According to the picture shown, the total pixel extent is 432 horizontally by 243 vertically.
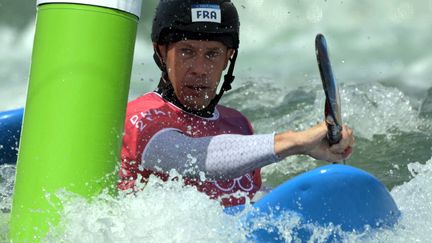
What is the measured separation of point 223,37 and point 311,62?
451cm

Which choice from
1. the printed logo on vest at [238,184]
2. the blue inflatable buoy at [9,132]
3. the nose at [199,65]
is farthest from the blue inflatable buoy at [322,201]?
the blue inflatable buoy at [9,132]

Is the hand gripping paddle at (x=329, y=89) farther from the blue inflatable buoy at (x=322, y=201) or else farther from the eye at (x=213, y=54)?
the eye at (x=213, y=54)

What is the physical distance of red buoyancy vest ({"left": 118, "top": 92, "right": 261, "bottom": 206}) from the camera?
2908mm

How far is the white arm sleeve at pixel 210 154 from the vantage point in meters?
2.67

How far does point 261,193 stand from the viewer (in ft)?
10.0

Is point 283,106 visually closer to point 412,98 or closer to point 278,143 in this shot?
point 412,98

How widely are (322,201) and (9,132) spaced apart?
4.76 ft

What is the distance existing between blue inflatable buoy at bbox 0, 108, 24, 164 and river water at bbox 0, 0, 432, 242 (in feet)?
0.17

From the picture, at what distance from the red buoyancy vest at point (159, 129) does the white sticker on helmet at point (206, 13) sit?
31 centimetres

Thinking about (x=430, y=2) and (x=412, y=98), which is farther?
(x=430, y=2)

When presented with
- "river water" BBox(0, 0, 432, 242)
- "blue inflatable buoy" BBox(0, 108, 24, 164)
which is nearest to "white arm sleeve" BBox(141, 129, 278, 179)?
"river water" BBox(0, 0, 432, 242)

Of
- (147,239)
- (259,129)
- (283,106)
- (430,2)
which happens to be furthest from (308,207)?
(430,2)

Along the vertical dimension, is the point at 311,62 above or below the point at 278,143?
below

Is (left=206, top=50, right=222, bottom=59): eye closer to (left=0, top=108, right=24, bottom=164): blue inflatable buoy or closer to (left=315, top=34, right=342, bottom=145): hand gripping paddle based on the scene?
(left=315, top=34, right=342, bottom=145): hand gripping paddle
